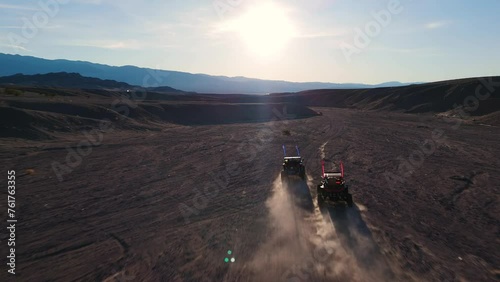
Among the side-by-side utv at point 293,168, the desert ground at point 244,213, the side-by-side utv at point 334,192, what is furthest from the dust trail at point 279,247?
the side-by-side utv at point 293,168

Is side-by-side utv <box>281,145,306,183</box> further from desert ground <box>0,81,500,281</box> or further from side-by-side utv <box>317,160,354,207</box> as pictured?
side-by-side utv <box>317,160,354,207</box>

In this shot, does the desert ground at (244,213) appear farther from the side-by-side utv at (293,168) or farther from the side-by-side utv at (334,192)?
the side-by-side utv at (293,168)

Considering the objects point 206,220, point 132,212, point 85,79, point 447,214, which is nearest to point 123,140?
point 132,212

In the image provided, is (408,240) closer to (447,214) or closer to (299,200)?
(447,214)

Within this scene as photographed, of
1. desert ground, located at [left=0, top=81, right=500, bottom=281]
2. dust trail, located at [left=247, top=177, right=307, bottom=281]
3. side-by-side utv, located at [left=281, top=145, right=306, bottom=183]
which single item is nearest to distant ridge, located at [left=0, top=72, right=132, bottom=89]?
desert ground, located at [left=0, top=81, right=500, bottom=281]

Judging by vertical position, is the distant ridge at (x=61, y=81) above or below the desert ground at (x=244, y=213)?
below

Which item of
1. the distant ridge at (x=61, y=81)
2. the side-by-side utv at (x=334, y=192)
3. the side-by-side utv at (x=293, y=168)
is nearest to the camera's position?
the side-by-side utv at (x=334, y=192)

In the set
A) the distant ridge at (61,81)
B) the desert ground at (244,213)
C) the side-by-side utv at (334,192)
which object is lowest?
the distant ridge at (61,81)

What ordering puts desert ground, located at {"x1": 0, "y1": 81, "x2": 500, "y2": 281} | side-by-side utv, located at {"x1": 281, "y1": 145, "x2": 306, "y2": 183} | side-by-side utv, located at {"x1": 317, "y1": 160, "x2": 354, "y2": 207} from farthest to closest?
1. side-by-side utv, located at {"x1": 281, "y1": 145, "x2": 306, "y2": 183}
2. side-by-side utv, located at {"x1": 317, "y1": 160, "x2": 354, "y2": 207}
3. desert ground, located at {"x1": 0, "y1": 81, "x2": 500, "y2": 281}
